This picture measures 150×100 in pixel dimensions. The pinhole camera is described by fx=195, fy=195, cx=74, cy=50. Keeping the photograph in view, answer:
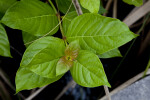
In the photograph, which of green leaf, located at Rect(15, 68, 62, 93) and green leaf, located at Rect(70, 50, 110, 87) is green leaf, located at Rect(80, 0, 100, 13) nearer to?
green leaf, located at Rect(70, 50, 110, 87)

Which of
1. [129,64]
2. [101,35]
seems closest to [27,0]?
[101,35]

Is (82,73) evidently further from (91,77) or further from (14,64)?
(14,64)

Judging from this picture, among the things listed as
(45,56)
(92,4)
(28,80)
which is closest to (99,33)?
(92,4)

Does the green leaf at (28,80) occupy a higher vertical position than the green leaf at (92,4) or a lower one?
lower

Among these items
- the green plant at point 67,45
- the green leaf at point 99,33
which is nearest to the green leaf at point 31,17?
the green plant at point 67,45

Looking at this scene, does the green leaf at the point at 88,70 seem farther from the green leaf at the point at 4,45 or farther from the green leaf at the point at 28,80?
the green leaf at the point at 4,45

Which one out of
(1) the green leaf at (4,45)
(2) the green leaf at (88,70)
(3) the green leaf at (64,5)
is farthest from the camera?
(3) the green leaf at (64,5)

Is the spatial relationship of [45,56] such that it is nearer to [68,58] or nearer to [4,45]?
[68,58]
